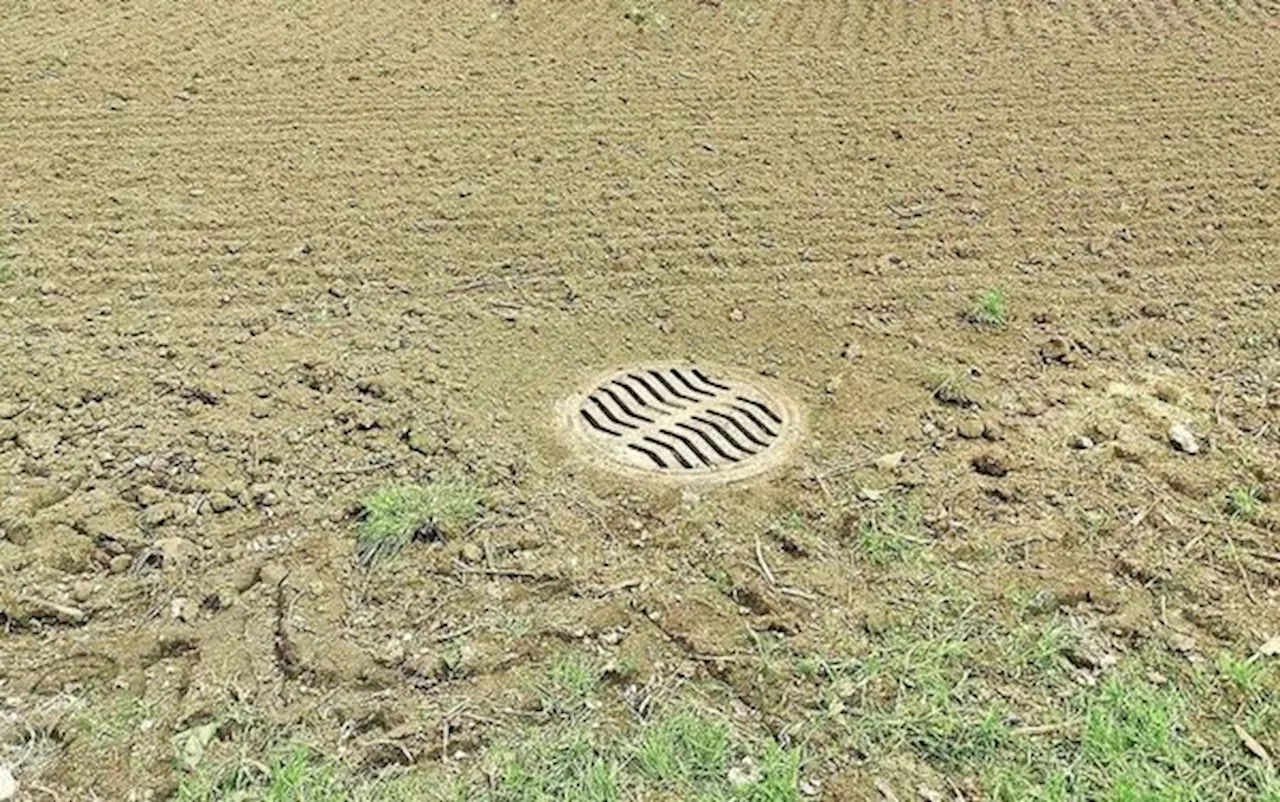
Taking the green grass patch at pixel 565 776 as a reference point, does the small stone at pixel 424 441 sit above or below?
below

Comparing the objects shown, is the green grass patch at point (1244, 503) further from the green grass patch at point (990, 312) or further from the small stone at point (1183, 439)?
the green grass patch at point (990, 312)

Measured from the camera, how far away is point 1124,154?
548cm

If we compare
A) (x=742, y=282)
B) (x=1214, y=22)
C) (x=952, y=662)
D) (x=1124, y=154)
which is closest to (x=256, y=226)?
(x=742, y=282)

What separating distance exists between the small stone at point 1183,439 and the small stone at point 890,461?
0.84m

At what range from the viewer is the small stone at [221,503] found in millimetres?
3457

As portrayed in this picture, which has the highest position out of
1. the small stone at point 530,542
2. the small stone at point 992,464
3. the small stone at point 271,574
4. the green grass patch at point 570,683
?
the green grass patch at point 570,683

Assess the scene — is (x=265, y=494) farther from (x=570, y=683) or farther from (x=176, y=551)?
(x=570, y=683)

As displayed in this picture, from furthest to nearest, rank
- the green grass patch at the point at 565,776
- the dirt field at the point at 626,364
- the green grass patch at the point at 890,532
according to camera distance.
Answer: the green grass patch at the point at 890,532, the dirt field at the point at 626,364, the green grass patch at the point at 565,776

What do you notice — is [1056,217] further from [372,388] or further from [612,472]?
[372,388]

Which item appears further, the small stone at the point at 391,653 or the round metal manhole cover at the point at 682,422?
the round metal manhole cover at the point at 682,422

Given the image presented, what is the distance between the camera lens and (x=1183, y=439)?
3725mm

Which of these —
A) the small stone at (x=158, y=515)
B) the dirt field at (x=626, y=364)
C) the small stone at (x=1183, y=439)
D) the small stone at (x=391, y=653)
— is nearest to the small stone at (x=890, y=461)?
the dirt field at (x=626, y=364)

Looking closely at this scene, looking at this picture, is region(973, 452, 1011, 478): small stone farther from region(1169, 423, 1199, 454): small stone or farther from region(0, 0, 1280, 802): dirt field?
region(1169, 423, 1199, 454): small stone

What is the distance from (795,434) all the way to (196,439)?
1.87 metres
